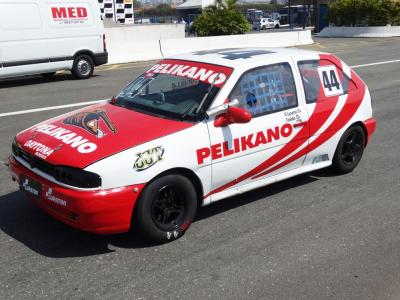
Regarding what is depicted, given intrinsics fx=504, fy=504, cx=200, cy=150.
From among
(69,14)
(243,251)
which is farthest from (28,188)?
(69,14)

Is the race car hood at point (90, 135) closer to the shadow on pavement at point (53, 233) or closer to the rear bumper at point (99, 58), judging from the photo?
the shadow on pavement at point (53, 233)

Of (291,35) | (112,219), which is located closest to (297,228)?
(112,219)

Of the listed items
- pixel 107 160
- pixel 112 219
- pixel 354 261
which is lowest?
pixel 354 261

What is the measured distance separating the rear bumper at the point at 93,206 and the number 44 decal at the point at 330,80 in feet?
8.94

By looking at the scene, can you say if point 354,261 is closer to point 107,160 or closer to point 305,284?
point 305,284

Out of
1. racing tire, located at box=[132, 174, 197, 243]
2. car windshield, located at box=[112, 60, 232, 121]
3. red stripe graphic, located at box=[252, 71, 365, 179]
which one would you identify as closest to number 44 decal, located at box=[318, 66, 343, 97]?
red stripe graphic, located at box=[252, 71, 365, 179]

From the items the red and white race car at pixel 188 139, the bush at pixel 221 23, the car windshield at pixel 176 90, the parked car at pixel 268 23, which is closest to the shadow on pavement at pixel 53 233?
the red and white race car at pixel 188 139

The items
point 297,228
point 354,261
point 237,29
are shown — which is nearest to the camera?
point 354,261

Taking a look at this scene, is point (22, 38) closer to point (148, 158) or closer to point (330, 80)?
point (330, 80)

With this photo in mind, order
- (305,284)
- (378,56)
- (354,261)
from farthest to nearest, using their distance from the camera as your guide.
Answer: (378,56)
(354,261)
(305,284)

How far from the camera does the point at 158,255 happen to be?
423 cm

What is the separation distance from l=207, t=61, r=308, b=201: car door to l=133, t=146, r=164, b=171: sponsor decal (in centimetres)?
57

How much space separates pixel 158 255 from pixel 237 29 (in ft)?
74.9

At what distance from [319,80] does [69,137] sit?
2898mm
